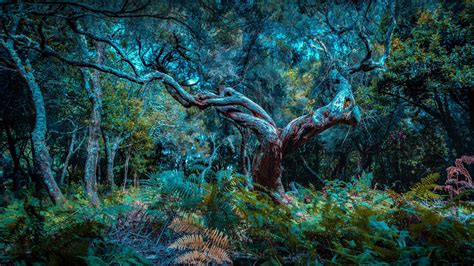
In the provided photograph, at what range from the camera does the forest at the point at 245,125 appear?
6.82 ft

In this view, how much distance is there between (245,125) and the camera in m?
5.11

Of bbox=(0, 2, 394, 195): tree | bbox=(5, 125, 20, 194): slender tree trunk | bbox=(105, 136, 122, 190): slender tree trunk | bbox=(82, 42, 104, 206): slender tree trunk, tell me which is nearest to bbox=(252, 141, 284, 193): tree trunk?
bbox=(0, 2, 394, 195): tree

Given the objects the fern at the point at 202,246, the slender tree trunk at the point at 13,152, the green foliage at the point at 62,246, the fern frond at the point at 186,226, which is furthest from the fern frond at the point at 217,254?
the slender tree trunk at the point at 13,152

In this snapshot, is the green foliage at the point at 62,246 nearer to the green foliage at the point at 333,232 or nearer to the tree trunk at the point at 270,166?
the green foliage at the point at 333,232

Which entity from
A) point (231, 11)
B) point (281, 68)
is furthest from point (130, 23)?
point (281, 68)

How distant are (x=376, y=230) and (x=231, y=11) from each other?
5219 mm

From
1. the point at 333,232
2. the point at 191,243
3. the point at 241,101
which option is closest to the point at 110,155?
the point at 241,101

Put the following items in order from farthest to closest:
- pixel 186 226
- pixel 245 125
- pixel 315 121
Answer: pixel 245 125 → pixel 315 121 → pixel 186 226

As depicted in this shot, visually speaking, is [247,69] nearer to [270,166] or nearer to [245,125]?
[245,125]

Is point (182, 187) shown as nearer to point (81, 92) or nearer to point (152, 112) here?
point (81, 92)

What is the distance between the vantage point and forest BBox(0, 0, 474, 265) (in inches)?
81.9

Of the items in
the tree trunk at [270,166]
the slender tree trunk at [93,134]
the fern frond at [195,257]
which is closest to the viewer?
the fern frond at [195,257]

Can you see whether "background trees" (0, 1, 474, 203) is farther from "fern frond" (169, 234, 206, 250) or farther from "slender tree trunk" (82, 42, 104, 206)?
"fern frond" (169, 234, 206, 250)

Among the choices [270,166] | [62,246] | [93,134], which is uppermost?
[93,134]
